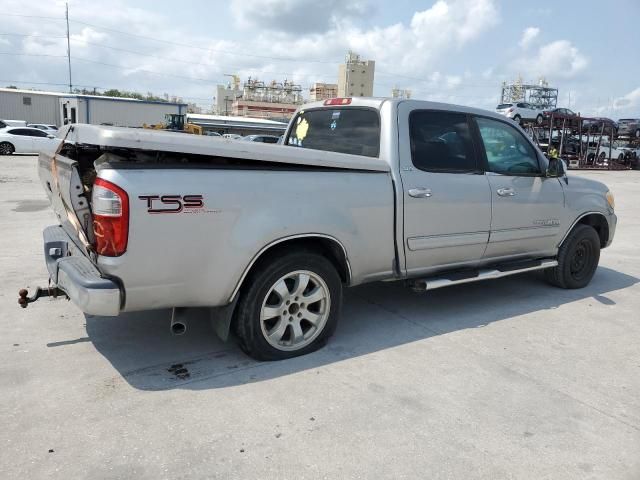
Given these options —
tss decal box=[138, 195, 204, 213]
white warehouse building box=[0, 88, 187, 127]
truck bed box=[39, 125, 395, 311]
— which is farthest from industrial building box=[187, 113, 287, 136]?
tss decal box=[138, 195, 204, 213]

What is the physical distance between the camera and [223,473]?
8.24 feet

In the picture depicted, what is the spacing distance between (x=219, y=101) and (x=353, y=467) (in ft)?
453

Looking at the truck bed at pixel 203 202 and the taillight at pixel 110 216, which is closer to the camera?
the taillight at pixel 110 216

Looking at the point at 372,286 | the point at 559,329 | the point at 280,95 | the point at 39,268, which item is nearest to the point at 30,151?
the point at 39,268

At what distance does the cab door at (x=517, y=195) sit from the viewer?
4844 mm

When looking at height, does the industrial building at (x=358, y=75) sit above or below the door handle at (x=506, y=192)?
above

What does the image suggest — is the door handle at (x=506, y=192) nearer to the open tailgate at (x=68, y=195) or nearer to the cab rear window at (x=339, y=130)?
the cab rear window at (x=339, y=130)

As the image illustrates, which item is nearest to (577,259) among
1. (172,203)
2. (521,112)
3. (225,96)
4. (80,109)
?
(172,203)

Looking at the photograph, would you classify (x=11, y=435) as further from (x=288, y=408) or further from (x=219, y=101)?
(x=219, y=101)

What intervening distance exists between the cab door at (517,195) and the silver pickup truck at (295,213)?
17 millimetres

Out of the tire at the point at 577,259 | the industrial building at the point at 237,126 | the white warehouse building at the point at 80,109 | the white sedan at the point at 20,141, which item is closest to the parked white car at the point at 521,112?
the white sedan at the point at 20,141

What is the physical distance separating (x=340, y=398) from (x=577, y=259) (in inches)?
155

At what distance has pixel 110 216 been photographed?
2895mm

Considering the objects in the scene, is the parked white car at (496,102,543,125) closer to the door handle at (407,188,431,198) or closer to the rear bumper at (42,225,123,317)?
the door handle at (407,188,431,198)
